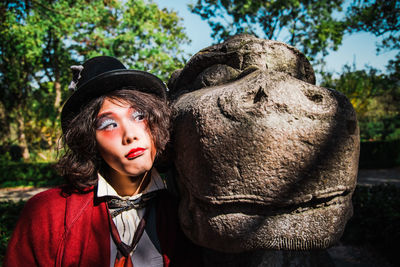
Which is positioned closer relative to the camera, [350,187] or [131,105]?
[350,187]

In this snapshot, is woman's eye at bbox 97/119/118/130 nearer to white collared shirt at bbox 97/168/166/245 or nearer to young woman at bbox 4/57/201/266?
young woman at bbox 4/57/201/266

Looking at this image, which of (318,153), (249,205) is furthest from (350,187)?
(249,205)

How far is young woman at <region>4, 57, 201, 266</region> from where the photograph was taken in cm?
132

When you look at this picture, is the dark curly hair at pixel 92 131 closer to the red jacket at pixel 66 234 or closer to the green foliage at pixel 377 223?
the red jacket at pixel 66 234

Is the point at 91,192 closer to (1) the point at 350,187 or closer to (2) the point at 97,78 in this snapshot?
(2) the point at 97,78

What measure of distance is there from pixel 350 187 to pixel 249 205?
16.9 inches

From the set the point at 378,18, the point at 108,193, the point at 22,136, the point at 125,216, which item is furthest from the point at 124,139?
the point at 22,136

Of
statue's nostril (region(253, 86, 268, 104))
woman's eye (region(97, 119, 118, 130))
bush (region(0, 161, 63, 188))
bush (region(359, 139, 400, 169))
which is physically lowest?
bush (region(0, 161, 63, 188))


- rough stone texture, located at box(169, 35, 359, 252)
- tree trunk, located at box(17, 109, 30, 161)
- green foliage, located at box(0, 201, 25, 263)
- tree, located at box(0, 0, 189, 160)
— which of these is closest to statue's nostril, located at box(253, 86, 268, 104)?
rough stone texture, located at box(169, 35, 359, 252)

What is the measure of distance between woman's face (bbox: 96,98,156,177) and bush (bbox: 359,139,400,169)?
50.9ft

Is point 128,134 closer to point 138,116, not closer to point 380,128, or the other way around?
point 138,116

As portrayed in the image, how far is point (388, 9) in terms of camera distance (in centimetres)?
779

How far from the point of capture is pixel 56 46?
13289 millimetres

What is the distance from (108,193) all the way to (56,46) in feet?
46.3
